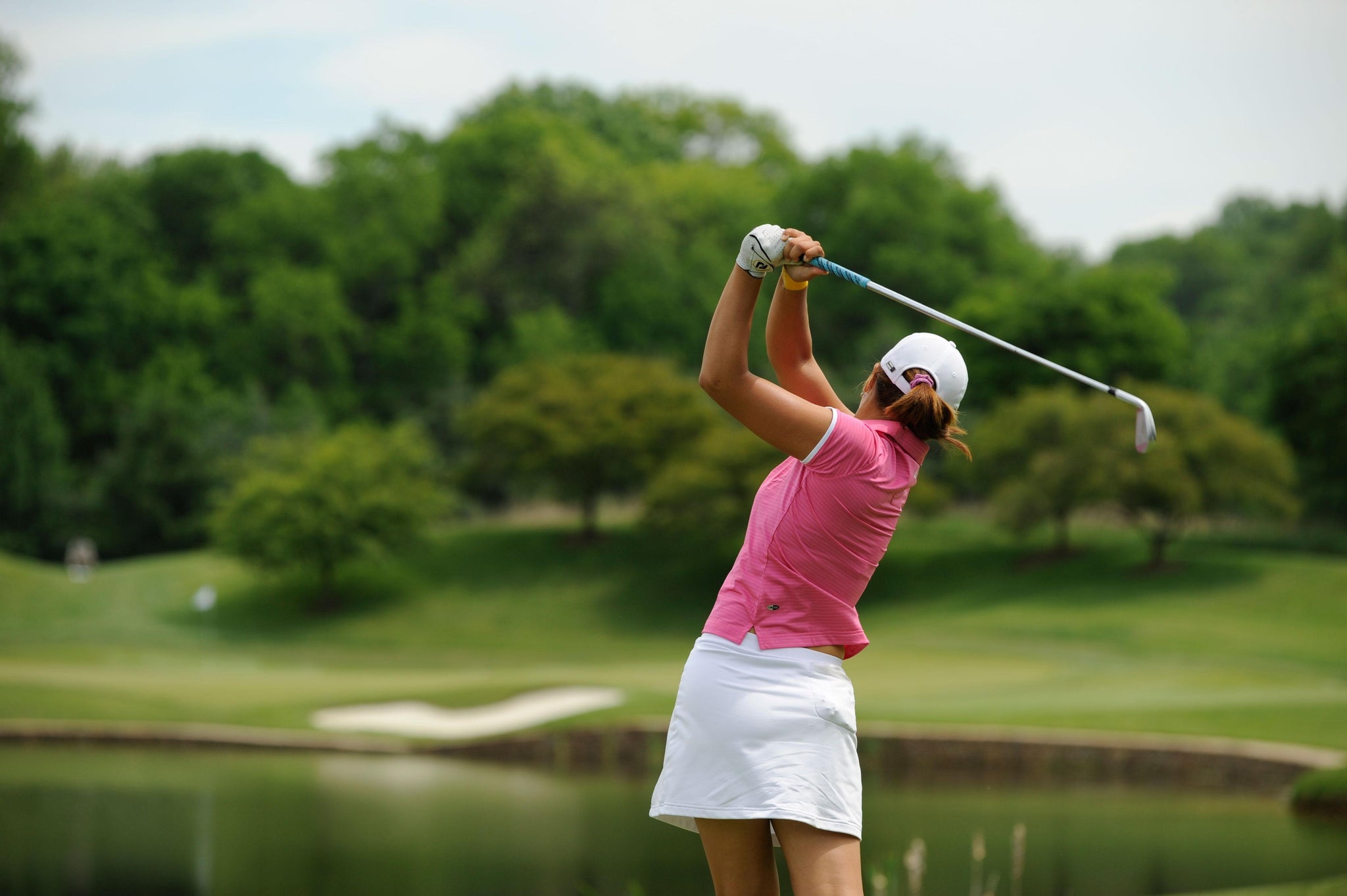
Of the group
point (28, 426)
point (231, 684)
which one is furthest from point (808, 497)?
point (28, 426)

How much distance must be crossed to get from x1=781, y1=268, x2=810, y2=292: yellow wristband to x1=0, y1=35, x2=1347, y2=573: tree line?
26153 mm

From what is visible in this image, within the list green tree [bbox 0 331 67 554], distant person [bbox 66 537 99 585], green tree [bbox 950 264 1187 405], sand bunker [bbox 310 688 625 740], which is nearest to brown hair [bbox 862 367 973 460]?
sand bunker [bbox 310 688 625 740]

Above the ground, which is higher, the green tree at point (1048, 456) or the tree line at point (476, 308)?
the tree line at point (476, 308)

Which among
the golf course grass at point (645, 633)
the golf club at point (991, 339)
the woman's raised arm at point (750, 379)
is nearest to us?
the woman's raised arm at point (750, 379)

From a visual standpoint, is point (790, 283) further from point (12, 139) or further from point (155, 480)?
point (12, 139)

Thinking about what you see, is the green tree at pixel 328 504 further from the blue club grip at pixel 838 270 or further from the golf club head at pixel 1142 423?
the blue club grip at pixel 838 270

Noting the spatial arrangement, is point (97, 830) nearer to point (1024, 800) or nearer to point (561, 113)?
point (1024, 800)

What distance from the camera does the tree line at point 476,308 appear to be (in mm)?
31719

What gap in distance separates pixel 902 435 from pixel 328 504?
1010 inches

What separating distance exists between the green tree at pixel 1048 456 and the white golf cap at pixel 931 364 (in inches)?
915

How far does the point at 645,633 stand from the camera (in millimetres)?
26719

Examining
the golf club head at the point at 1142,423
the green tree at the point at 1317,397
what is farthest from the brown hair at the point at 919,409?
the green tree at the point at 1317,397

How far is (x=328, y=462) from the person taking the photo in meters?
28.4

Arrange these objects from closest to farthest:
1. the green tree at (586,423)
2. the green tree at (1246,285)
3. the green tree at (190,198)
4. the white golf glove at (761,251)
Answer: the white golf glove at (761,251) → the green tree at (586,423) → the green tree at (1246,285) → the green tree at (190,198)
